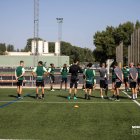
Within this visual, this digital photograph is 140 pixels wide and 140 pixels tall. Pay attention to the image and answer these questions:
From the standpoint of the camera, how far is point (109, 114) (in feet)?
42.7

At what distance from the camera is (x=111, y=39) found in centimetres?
8688

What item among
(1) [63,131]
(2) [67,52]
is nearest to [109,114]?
(1) [63,131]

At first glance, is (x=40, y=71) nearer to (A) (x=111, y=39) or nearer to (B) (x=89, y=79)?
(B) (x=89, y=79)

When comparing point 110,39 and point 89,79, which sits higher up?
point 110,39

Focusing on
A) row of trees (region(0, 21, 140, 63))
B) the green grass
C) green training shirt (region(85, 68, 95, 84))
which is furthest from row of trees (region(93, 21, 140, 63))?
the green grass

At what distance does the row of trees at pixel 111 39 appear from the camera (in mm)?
85250

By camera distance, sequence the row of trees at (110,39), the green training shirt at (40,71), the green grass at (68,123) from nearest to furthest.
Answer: the green grass at (68,123) → the green training shirt at (40,71) → the row of trees at (110,39)

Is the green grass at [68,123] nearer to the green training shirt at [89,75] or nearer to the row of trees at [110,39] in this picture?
the green training shirt at [89,75]

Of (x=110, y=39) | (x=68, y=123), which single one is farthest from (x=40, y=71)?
(x=110, y=39)

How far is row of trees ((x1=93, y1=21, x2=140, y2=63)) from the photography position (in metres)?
85.2

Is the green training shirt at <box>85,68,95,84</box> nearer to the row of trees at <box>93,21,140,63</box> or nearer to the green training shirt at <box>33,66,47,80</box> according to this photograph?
the green training shirt at <box>33,66,47,80</box>

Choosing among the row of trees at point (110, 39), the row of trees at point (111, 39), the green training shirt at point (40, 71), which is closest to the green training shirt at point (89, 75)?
the green training shirt at point (40, 71)

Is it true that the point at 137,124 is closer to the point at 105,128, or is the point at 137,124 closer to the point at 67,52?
the point at 105,128

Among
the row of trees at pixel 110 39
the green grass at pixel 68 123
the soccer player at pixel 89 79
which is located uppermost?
the row of trees at pixel 110 39
